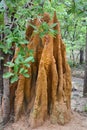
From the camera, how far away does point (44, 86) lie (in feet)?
16.9

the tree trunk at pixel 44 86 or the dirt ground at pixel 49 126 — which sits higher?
the tree trunk at pixel 44 86

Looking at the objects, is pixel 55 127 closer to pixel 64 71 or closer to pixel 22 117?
pixel 22 117

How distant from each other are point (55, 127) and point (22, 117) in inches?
27.5

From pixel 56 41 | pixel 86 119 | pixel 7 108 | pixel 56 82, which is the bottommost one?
pixel 86 119

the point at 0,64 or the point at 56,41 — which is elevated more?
the point at 56,41

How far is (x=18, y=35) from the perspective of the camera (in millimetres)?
3287

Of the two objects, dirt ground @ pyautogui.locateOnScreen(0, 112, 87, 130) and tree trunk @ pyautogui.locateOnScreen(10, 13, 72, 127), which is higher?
tree trunk @ pyautogui.locateOnScreen(10, 13, 72, 127)

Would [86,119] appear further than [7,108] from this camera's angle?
Yes

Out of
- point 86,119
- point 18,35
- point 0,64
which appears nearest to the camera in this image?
point 18,35

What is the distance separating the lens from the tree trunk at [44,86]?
516 cm

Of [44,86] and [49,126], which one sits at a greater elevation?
[44,86]

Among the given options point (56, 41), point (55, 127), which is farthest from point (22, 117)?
point (56, 41)

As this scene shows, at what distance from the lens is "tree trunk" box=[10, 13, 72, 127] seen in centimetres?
516

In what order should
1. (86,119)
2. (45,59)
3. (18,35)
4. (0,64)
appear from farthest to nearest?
(86,119) → (0,64) → (45,59) → (18,35)
